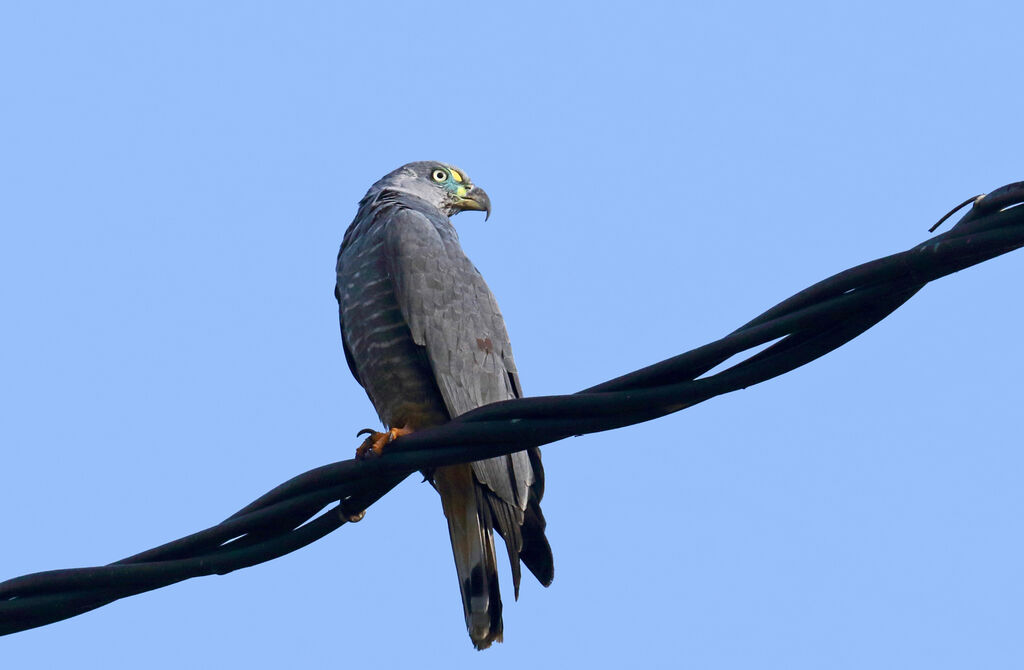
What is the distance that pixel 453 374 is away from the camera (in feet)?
15.4

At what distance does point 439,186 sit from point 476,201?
0.91 ft

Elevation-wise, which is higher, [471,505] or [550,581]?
[471,505]

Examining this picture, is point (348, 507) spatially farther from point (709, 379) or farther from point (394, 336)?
point (394, 336)

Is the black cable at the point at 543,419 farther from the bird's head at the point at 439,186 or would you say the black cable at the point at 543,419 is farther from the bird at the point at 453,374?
the bird's head at the point at 439,186

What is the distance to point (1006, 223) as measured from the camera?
108 inches

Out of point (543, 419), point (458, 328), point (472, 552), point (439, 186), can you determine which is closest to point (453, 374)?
point (458, 328)

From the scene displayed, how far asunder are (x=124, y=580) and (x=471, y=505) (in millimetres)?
1827

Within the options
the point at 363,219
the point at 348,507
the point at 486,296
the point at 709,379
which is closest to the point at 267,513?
the point at 348,507

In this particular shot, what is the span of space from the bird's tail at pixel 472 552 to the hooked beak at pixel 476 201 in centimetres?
226

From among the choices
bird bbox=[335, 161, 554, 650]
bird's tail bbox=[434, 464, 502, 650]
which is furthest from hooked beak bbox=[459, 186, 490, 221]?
bird's tail bbox=[434, 464, 502, 650]

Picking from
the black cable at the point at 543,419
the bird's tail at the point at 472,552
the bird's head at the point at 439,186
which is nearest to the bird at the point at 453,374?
the bird's tail at the point at 472,552

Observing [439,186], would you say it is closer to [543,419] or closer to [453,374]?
[453,374]

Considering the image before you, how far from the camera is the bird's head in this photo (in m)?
6.21

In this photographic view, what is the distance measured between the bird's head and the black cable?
9.86ft
